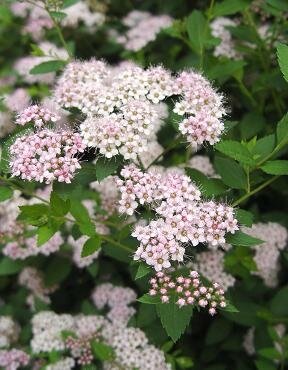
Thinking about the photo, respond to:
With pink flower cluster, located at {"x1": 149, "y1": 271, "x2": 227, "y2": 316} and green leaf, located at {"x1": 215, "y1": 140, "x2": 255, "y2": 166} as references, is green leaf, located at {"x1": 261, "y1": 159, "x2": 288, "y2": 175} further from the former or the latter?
pink flower cluster, located at {"x1": 149, "y1": 271, "x2": 227, "y2": 316}

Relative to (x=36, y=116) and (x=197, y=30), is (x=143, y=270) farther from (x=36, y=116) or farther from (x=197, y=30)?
(x=197, y=30)

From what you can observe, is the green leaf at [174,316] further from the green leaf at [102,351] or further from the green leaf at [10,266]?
the green leaf at [10,266]

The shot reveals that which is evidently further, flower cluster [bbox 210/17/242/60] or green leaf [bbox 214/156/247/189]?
flower cluster [bbox 210/17/242/60]

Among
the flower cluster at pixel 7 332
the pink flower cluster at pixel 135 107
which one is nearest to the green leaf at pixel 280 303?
the pink flower cluster at pixel 135 107

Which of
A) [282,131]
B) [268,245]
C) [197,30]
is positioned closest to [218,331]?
[268,245]

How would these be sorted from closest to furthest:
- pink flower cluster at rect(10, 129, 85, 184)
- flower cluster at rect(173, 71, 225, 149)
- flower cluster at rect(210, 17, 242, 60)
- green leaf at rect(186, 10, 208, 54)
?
pink flower cluster at rect(10, 129, 85, 184) < flower cluster at rect(173, 71, 225, 149) < green leaf at rect(186, 10, 208, 54) < flower cluster at rect(210, 17, 242, 60)

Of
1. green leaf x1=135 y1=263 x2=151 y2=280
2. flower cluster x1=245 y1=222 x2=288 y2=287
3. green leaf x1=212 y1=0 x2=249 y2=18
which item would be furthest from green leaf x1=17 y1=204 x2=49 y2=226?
green leaf x1=212 y1=0 x2=249 y2=18

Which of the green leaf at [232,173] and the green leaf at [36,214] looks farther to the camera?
the green leaf at [232,173]
